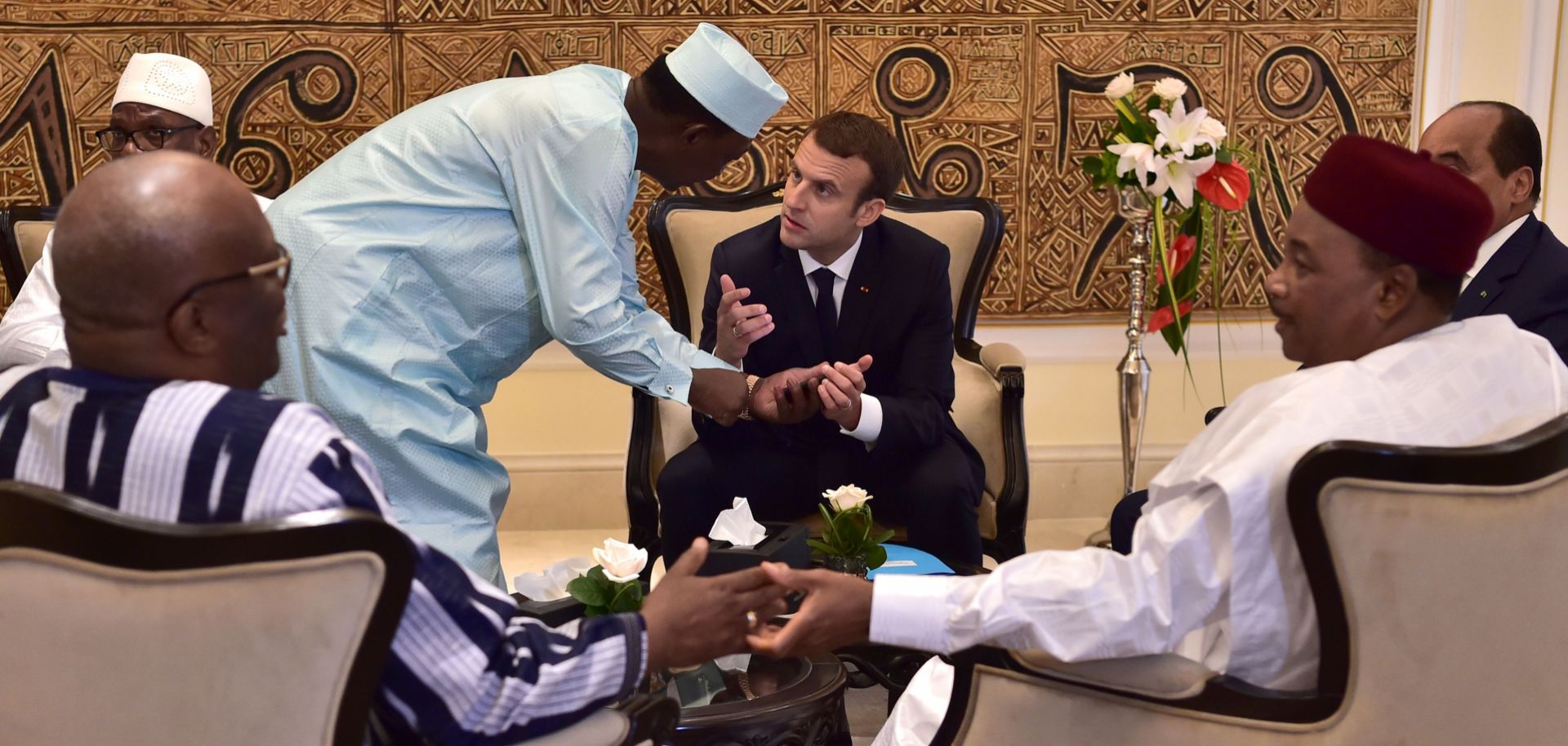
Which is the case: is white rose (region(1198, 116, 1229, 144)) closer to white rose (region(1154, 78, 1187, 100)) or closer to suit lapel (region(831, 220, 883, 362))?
white rose (region(1154, 78, 1187, 100))

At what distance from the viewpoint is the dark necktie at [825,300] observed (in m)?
3.92

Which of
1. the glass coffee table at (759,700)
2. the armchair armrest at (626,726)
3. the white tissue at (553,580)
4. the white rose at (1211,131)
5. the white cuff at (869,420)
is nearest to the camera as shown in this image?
the armchair armrest at (626,726)

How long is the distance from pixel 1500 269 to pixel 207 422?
2.96 m

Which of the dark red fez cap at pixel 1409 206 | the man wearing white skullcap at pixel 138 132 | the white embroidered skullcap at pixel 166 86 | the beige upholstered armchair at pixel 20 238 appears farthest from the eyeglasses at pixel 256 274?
the beige upholstered armchair at pixel 20 238

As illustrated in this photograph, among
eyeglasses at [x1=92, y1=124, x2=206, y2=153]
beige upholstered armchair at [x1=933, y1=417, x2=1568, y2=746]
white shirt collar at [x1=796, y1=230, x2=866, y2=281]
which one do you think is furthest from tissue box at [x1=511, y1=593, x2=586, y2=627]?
eyeglasses at [x1=92, y1=124, x2=206, y2=153]

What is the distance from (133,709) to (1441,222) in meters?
1.62

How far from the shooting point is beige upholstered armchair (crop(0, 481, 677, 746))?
1.36 m

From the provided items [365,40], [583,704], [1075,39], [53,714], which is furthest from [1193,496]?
[365,40]

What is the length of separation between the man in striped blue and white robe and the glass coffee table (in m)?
0.61

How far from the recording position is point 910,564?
3.03m

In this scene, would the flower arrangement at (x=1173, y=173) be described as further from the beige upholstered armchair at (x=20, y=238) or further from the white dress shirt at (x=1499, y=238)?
the beige upholstered armchair at (x=20, y=238)

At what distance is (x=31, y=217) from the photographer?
13.3ft

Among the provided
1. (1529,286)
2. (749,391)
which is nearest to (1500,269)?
(1529,286)

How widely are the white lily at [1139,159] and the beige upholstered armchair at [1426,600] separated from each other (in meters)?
2.69
